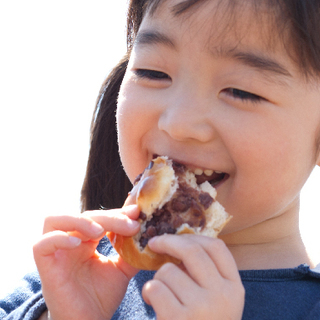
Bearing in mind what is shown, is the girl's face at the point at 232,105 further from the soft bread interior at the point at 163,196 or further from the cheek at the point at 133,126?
the soft bread interior at the point at 163,196

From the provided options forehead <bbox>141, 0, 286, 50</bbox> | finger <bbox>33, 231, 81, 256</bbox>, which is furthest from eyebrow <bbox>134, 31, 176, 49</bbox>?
finger <bbox>33, 231, 81, 256</bbox>

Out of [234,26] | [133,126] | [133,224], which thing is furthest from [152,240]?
[234,26]

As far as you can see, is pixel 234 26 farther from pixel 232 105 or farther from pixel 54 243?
pixel 54 243

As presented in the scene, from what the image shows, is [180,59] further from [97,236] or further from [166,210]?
[97,236]

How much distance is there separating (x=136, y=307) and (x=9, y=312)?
2.89 feet

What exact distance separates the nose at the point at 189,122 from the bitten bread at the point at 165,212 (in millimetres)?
162

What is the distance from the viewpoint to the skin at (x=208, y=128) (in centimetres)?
200

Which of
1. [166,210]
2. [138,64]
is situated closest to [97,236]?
[166,210]

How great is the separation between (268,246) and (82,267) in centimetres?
104

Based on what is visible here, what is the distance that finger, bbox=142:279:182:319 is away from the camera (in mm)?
1621

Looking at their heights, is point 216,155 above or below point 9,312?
above

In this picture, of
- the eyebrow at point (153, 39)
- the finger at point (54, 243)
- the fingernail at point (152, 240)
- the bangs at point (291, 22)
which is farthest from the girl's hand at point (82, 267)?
the bangs at point (291, 22)

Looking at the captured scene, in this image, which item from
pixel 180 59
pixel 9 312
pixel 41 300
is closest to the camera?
pixel 180 59

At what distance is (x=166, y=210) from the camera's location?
6.55 feet
